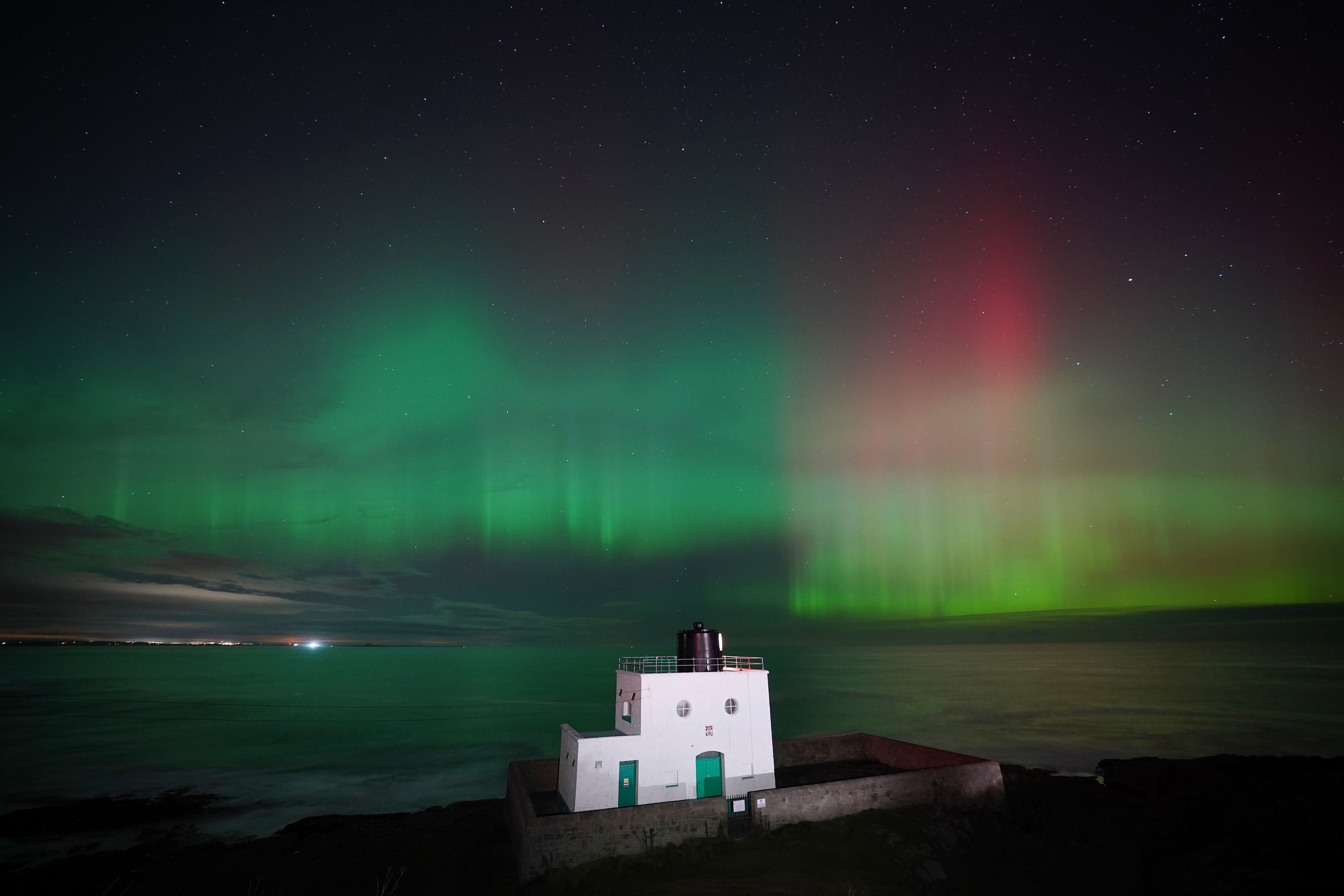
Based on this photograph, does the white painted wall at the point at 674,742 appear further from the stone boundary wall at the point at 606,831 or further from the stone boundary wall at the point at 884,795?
the stone boundary wall at the point at 606,831

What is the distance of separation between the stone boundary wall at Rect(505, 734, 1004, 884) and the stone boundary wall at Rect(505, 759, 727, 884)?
1 cm

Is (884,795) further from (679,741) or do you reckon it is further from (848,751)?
(848,751)

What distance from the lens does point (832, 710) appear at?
176ft

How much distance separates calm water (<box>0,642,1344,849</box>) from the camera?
31.4 m

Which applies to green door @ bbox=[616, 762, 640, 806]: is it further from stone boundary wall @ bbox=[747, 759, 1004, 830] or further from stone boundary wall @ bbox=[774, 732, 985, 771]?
stone boundary wall @ bbox=[774, 732, 985, 771]

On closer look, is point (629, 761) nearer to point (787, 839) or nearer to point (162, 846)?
point (787, 839)

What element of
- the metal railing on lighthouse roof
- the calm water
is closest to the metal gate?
the metal railing on lighthouse roof

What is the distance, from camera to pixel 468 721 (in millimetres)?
51312

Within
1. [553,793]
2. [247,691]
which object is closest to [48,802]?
[553,793]

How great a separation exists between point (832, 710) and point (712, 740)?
4315cm

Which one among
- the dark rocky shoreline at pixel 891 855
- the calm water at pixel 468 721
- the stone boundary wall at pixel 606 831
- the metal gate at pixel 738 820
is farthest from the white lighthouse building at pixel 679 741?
the calm water at pixel 468 721

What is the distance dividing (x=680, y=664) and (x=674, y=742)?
1.73 metres

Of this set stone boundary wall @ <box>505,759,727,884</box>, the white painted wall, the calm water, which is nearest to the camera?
stone boundary wall @ <box>505,759,727,884</box>

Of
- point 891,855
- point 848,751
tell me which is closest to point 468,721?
point 848,751
